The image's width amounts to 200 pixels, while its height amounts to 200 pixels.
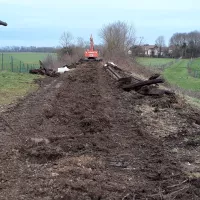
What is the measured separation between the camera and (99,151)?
6.97m

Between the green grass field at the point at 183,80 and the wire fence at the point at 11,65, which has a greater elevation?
the wire fence at the point at 11,65

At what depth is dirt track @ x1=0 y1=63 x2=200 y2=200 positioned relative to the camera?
5.04m

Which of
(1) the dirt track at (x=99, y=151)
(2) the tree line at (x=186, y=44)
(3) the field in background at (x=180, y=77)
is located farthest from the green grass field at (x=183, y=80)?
(2) the tree line at (x=186, y=44)

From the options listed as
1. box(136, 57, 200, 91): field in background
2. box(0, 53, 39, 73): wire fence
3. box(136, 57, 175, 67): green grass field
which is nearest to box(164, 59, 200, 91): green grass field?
box(136, 57, 200, 91): field in background

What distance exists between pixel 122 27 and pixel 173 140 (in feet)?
174

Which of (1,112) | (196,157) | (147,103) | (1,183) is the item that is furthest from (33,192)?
(147,103)

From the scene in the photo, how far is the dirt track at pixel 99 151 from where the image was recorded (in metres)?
5.04

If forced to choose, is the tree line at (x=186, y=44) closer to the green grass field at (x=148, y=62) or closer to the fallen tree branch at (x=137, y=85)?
the green grass field at (x=148, y=62)

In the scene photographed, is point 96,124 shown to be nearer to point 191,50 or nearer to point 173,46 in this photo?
point 191,50

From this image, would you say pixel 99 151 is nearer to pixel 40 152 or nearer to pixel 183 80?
pixel 40 152

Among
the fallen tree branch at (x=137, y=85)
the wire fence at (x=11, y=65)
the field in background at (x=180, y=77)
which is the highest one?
the fallen tree branch at (x=137, y=85)

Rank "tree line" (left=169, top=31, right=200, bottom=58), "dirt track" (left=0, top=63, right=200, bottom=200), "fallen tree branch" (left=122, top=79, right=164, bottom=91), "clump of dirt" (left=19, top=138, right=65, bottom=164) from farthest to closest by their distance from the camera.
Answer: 1. "tree line" (left=169, top=31, right=200, bottom=58)
2. "fallen tree branch" (left=122, top=79, right=164, bottom=91)
3. "clump of dirt" (left=19, top=138, right=65, bottom=164)
4. "dirt track" (left=0, top=63, right=200, bottom=200)

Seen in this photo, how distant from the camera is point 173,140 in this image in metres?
8.12

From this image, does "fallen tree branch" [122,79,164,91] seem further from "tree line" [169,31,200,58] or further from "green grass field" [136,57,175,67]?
"tree line" [169,31,200,58]
